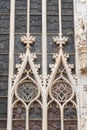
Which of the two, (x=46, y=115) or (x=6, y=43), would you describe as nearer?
(x=46, y=115)

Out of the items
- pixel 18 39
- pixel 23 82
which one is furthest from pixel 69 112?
pixel 18 39

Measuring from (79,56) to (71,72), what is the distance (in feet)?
1.75

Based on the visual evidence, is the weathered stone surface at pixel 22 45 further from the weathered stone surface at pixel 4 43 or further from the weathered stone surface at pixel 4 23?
the weathered stone surface at pixel 4 23

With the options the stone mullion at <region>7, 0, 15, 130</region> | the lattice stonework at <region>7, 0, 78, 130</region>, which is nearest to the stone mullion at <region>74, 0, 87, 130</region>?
the lattice stonework at <region>7, 0, 78, 130</region>

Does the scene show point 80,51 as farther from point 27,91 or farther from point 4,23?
point 4,23

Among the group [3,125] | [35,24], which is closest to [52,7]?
[35,24]

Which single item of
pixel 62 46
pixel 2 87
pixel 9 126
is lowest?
pixel 9 126

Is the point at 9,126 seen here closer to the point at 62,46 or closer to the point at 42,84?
the point at 42,84

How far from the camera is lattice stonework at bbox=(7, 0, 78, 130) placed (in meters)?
14.7

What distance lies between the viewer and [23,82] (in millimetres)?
15148

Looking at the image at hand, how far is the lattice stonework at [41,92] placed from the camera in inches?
578

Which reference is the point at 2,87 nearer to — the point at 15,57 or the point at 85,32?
the point at 15,57

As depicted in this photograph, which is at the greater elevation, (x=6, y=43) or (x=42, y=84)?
(x=6, y=43)

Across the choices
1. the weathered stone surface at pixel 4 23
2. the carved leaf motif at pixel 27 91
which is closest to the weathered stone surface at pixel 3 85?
the carved leaf motif at pixel 27 91
